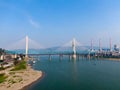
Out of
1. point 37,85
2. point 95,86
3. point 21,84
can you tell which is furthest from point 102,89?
point 21,84

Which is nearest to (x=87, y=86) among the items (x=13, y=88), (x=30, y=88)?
(x=30, y=88)

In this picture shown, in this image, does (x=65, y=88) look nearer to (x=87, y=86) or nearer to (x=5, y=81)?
(x=87, y=86)

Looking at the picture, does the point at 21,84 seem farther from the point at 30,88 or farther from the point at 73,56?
the point at 73,56

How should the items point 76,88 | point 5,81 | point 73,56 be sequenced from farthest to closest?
point 73,56 < point 5,81 < point 76,88

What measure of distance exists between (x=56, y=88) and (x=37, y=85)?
3016 millimetres

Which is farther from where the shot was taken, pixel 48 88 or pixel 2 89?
pixel 48 88

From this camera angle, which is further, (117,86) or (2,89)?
(117,86)

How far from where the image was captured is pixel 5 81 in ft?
91.8

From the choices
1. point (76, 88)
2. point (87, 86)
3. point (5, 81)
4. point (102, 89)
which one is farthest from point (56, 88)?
point (5, 81)

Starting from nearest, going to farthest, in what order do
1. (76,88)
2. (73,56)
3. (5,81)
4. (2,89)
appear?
(2,89)
(76,88)
(5,81)
(73,56)

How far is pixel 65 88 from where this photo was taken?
25281mm

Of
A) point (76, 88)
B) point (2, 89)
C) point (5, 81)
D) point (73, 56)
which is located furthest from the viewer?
point (73, 56)

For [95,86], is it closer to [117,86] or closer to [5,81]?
[117,86]

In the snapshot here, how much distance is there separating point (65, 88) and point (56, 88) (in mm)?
1171
